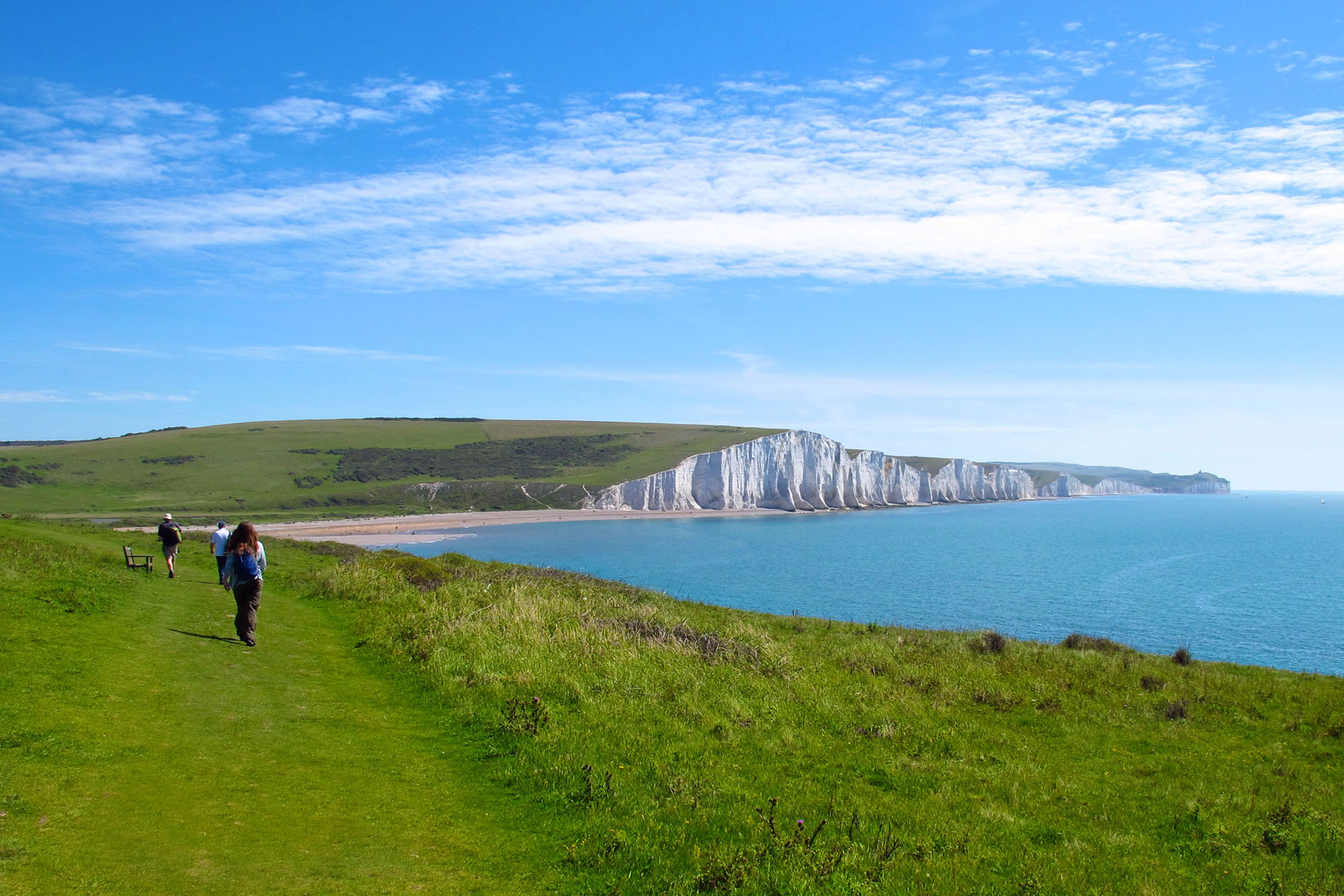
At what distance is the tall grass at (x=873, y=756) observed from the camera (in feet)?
23.5

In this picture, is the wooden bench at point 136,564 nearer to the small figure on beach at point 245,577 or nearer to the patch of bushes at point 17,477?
the small figure on beach at point 245,577

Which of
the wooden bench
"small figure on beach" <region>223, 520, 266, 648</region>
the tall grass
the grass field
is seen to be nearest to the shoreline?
the wooden bench

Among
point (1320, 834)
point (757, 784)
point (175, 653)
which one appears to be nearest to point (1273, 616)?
point (1320, 834)

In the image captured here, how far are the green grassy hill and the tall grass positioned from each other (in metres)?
99.7

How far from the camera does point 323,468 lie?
482 feet

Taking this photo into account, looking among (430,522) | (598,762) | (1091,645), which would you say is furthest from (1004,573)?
(430,522)

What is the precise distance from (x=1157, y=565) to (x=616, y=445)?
121 metres

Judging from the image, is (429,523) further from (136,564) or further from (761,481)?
(136,564)

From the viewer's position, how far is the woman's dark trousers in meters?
13.3

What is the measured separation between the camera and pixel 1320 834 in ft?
27.2

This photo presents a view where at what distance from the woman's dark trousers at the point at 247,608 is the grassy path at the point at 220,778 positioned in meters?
0.42

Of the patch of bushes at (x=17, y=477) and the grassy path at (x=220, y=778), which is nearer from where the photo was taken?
the grassy path at (x=220, y=778)

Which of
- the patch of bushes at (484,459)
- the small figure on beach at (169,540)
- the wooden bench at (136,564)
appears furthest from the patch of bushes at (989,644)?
the patch of bushes at (484,459)

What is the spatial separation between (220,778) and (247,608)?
647 centimetres
